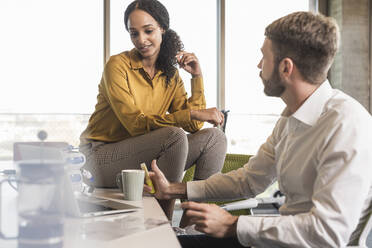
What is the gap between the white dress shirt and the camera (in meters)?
0.85

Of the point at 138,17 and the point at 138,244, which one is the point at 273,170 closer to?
the point at 138,244

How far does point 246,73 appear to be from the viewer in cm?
416

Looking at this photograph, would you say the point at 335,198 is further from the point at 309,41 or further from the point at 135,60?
the point at 135,60

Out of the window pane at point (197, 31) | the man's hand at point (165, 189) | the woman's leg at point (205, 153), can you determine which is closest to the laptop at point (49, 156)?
the man's hand at point (165, 189)

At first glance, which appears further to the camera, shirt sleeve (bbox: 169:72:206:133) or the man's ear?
shirt sleeve (bbox: 169:72:206:133)

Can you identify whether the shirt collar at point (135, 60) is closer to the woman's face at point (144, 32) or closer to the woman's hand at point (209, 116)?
the woman's face at point (144, 32)

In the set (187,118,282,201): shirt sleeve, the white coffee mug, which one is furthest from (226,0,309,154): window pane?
the white coffee mug

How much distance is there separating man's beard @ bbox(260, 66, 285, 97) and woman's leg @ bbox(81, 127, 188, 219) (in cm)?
60

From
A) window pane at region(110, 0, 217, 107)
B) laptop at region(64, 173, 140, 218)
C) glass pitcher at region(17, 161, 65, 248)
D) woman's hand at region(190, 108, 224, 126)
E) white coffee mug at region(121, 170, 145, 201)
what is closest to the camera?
glass pitcher at region(17, 161, 65, 248)

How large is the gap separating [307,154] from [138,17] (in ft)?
4.02

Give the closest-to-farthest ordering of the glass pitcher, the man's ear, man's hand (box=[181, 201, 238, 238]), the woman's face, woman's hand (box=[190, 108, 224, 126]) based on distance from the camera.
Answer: the glass pitcher < man's hand (box=[181, 201, 238, 238]) < the man's ear < woman's hand (box=[190, 108, 224, 126]) < the woman's face

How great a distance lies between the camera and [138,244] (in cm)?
72

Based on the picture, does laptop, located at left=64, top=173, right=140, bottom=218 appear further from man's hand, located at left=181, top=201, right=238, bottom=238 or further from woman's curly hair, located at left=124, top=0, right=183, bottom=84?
woman's curly hair, located at left=124, top=0, right=183, bottom=84

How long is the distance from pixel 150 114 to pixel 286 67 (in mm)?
1035
